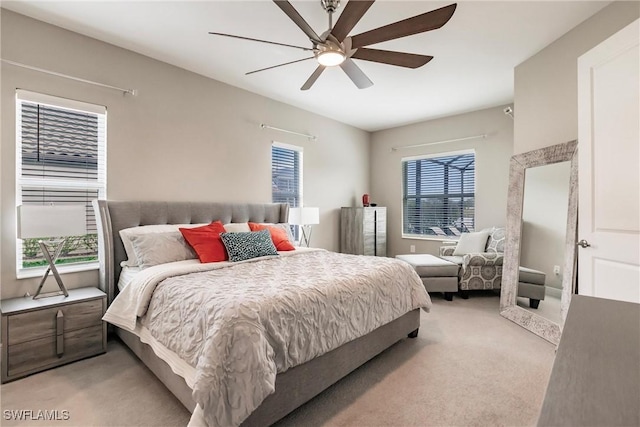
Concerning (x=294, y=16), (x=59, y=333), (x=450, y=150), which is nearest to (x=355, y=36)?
(x=294, y=16)

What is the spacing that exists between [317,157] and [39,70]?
3466 mm

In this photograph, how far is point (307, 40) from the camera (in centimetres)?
291

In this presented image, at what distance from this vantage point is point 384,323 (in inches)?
93.6

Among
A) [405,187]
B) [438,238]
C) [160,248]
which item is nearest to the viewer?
[160,248]

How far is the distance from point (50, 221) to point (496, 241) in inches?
193

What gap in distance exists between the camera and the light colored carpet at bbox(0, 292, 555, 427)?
5.85ft

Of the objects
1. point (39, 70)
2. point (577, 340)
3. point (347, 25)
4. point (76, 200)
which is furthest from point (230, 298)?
point (39, 70)

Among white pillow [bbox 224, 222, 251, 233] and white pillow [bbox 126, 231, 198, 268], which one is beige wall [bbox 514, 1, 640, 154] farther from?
white pillow [bbox 126, 231, 198, 268]

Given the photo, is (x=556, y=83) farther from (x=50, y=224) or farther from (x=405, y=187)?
(x=50, y=224)

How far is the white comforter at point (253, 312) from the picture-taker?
1.40 meters

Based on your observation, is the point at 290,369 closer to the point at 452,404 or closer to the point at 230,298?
the point at 230,298

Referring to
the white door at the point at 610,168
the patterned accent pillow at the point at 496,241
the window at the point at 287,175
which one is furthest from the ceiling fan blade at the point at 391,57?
the patterned accent pillow at the point at 496,241

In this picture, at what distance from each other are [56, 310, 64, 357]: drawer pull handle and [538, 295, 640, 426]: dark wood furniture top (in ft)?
9.81

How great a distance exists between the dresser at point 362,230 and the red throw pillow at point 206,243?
281cm
